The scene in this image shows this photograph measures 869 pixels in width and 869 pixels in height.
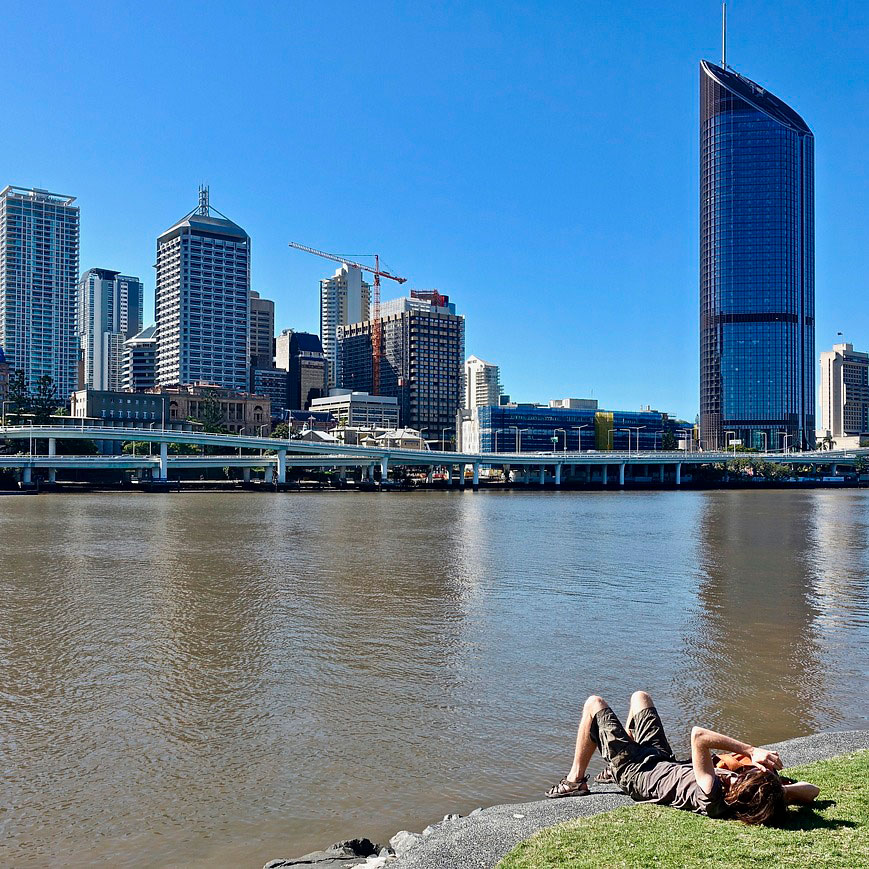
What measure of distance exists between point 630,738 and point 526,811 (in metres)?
1.60

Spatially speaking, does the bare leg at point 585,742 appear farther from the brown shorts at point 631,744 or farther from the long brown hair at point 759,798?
the long brown hair at point 759,798

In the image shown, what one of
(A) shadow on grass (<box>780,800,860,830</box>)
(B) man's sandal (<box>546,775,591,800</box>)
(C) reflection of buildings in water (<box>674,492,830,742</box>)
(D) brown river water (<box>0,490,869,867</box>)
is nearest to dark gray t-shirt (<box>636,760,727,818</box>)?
(A) shadow on grass (<box>780,800,860,830</box>)

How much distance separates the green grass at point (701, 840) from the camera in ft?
26.1

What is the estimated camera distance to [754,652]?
21125 millimetres

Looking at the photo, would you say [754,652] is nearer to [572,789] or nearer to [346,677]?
[346,677]

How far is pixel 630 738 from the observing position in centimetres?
1034

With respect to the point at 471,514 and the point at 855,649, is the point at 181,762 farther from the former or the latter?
the point at 471,514

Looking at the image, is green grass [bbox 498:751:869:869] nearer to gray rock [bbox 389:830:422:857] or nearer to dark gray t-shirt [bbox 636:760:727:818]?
dark gray t-shirt [bbox 636:760:727:818]

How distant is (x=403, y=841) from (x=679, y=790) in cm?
335

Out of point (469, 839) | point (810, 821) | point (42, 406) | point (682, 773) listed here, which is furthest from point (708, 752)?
point (42, 406)

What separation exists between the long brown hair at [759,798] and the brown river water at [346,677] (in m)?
3.78

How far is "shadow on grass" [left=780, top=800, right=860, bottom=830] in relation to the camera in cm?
854

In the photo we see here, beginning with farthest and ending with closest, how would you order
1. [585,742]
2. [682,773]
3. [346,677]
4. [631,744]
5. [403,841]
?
[346,677] → [585,742] → [631,744] → [403,841] → [682,773]

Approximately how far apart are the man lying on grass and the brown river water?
2.15 meters
